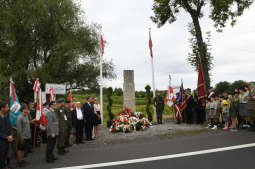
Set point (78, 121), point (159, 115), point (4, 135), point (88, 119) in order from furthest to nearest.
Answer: point (159, 115), point (88, 119), point (78, 121), point (4, 135)

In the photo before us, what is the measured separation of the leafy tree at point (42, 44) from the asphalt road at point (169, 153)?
10.8 m

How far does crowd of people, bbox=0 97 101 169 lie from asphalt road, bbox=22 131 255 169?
0.46 m

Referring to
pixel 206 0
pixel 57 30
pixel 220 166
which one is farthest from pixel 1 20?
pixel 220 166

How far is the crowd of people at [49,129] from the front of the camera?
639cm

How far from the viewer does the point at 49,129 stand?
7.38 meters

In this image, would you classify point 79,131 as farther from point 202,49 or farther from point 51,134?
point 202,49

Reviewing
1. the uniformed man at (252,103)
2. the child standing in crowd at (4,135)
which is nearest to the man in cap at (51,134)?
the child standing in crowd at (4,135)

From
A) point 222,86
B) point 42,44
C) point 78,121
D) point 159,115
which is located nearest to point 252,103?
point 159,115

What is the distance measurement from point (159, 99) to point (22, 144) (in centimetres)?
993

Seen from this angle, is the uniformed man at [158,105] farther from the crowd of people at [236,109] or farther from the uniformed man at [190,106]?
the crowd of people at [236,109]

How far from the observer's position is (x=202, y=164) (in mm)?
6203

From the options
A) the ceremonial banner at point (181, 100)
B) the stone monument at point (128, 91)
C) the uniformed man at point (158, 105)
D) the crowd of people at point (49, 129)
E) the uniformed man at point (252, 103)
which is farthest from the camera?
the stone monument at point (128, 91)

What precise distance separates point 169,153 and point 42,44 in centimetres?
1620

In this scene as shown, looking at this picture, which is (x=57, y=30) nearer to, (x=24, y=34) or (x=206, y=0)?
(x=24, y=34)
